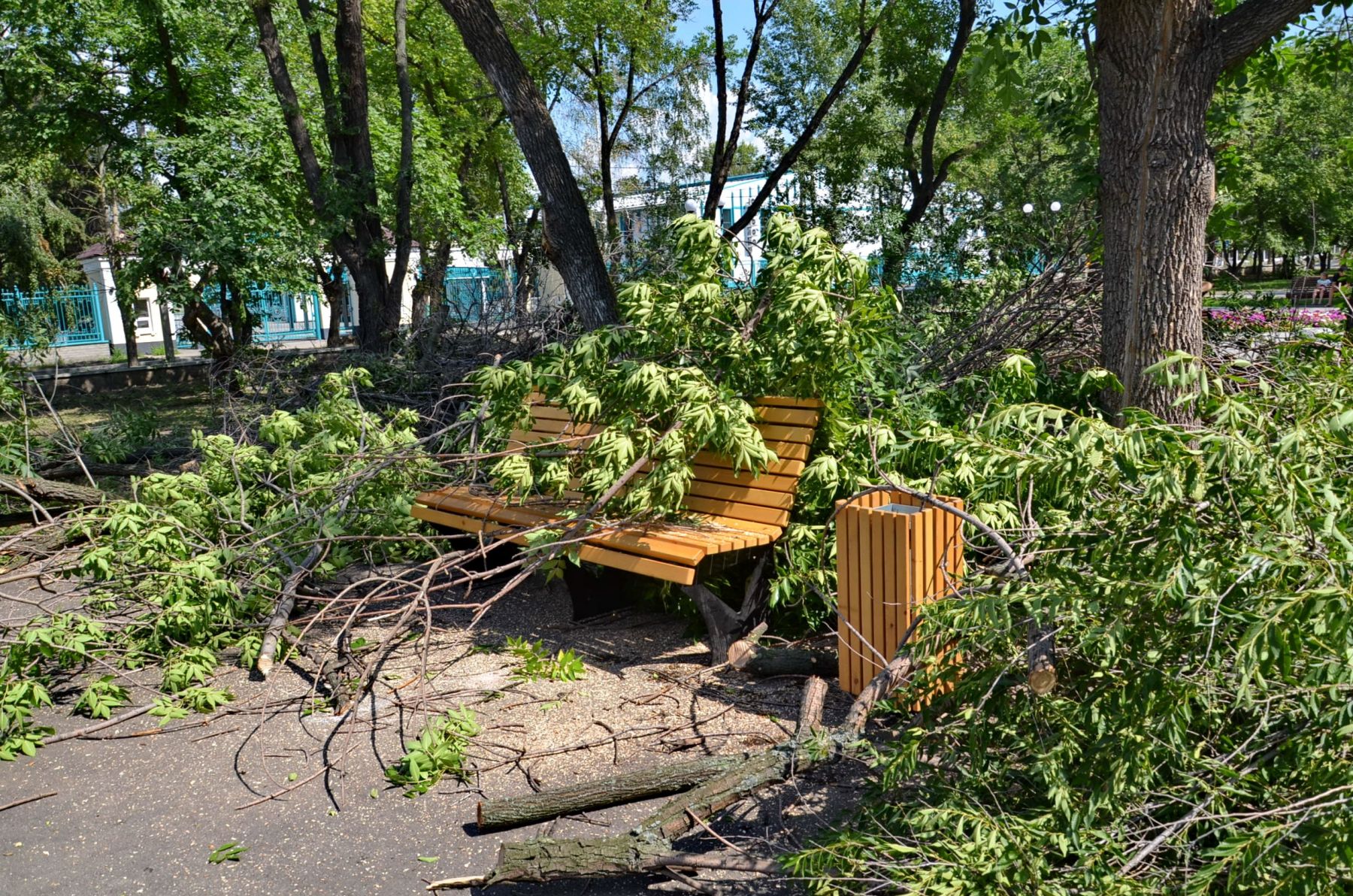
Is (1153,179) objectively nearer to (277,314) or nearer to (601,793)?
(601,793)

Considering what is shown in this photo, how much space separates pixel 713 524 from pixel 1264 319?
5.11 m

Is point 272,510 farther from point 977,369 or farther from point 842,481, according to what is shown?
point 977,369

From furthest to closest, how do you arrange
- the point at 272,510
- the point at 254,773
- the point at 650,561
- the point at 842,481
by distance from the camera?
the point at 272,510, the point at 842,481, the point at 650,561, the point at 254,773

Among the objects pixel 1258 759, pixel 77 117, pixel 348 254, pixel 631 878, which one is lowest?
pixel 631 878

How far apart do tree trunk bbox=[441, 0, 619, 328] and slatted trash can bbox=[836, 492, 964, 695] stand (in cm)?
389

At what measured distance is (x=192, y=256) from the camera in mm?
12719

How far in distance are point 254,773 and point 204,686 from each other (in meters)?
1.08

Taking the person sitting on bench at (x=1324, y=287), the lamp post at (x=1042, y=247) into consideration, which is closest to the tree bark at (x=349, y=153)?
the lamp post at (x=1042, y=247)

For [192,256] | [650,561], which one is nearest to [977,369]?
[650,561]

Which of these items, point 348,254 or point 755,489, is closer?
point 755,489

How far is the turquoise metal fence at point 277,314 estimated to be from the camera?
1432 cm

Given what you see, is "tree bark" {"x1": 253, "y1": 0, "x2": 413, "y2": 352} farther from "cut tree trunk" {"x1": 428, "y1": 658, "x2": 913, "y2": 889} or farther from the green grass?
"cut tree trunk" {"x1": 428, "y1": 658, "x2": 913, "y2": 889}

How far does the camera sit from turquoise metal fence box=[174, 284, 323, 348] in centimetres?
1432

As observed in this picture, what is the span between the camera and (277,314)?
2811 centimetres
